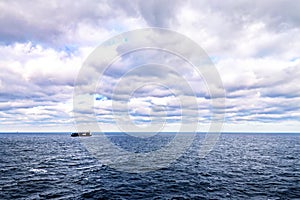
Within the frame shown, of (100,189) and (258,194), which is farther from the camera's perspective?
(100,189)

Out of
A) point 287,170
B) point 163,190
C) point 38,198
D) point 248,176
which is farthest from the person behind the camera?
point 287,170

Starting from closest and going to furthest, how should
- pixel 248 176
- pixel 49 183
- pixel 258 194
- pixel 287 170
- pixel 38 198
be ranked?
pixel 38 198
pixel 258 194
pixel 49 183
pixel 248 176
pixel 287 170

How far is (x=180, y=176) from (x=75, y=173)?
26232 millimetres

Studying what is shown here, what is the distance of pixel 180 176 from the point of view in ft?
175

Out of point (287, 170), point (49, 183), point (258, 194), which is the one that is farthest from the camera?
point (287, 170)

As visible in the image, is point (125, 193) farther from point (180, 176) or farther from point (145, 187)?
point (180, 176)

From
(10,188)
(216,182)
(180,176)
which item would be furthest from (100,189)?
(216,182)

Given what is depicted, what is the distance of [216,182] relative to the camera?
155ft

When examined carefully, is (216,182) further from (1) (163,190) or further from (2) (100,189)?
(2) (100,189)

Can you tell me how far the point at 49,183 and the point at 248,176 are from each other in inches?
1764

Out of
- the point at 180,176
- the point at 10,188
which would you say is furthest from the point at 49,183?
the point at 180,176

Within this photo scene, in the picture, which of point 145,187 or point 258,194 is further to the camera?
point 145,187

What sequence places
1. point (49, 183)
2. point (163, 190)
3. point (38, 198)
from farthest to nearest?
point (49, 183), point (163, 190), point (38, 198)

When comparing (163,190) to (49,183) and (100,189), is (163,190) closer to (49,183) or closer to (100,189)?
(100,189)
